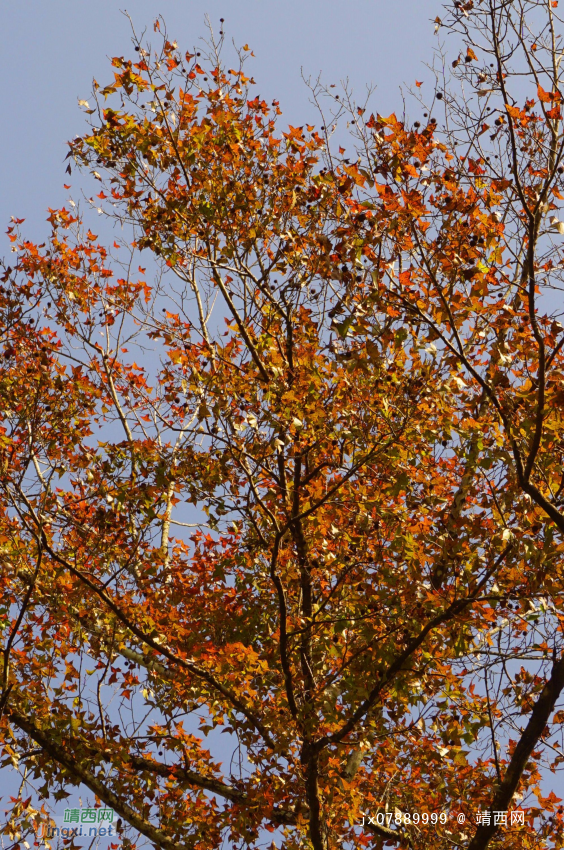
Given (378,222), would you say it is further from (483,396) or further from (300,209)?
(300,209)

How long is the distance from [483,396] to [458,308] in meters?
0.67

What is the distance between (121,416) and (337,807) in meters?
5.43

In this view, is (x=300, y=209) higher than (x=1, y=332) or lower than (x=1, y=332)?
higher

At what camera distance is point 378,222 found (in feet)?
15.6

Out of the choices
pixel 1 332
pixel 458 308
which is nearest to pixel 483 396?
pixel 458 308

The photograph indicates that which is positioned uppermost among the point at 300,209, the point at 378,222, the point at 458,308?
the point at 300,209

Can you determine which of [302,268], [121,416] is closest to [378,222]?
[302,268]

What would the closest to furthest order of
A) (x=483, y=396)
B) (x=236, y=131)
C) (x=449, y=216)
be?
(x=483, y=396) < (x=449, y=216) < (x=236, y=131)

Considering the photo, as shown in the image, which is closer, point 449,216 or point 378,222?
point 378,222

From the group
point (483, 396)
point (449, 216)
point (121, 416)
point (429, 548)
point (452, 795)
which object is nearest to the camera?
point (483, 396)

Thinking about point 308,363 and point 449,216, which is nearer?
point 449,216

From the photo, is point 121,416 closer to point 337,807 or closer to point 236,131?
point 236,131

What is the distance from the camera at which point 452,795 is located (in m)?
6.35

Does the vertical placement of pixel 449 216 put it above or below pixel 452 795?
above
